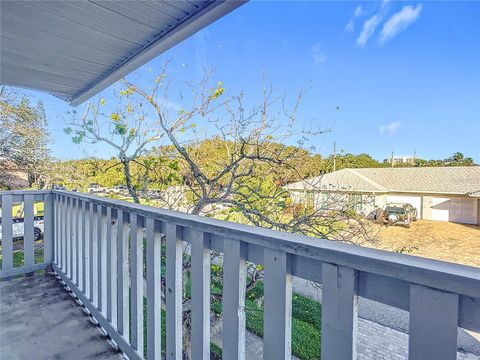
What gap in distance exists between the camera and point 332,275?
711 mm

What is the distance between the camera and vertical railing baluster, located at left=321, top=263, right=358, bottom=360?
0.68m

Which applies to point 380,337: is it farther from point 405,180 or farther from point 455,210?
point 405,180

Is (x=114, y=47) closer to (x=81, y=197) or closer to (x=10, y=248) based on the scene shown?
(x=81, y=197)

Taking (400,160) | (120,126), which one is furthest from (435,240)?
(120,126)

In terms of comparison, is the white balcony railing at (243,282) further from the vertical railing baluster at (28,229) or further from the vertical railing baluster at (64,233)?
the vertical railing baluster at (28,229)

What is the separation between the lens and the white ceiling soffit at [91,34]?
1.57 meters

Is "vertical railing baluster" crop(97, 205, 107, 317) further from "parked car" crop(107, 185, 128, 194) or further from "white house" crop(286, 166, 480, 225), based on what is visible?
→ "white house" crop(286, 166, 480, 225)

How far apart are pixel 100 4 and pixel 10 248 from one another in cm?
246

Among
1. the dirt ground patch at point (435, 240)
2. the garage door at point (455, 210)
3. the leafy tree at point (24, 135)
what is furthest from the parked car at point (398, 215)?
the leafy tree at point (24, 135)

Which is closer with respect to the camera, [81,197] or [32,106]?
[81,197]

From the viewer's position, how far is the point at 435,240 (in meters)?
4.61

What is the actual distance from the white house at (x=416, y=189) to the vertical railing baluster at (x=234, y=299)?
277 cm

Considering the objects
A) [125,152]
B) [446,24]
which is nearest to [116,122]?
[125,152]

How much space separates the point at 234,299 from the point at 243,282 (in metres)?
0.07
